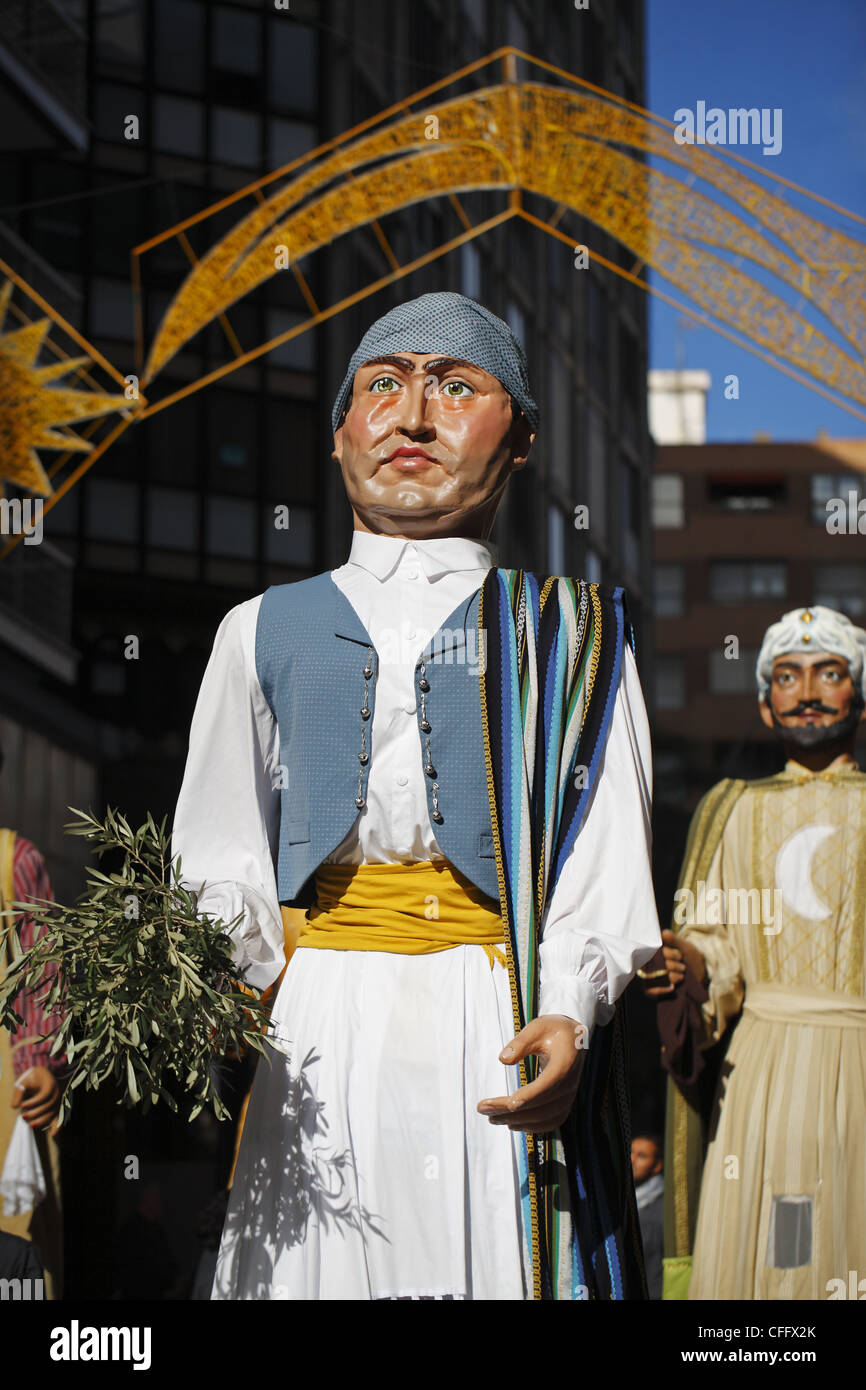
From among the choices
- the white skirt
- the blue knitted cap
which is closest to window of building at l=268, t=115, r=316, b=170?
the blue knitted cap

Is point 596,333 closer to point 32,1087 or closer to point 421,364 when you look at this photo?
point 421,364

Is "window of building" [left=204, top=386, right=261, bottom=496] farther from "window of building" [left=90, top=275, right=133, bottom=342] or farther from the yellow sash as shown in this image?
the yellow sash

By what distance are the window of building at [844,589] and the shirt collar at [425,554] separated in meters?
2.13

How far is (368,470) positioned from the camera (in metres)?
3.55

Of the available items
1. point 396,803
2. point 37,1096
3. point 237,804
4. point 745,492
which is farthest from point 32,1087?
point 745,492

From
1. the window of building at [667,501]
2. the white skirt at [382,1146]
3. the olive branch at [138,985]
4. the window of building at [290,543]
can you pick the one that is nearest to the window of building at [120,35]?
the window of building at [290,543]

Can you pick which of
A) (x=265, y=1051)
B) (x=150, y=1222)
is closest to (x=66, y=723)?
(x=150, y=1222)

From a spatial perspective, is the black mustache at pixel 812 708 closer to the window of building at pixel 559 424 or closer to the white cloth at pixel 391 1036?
the window of building at pixel 559 424

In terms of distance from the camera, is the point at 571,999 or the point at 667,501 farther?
the point at 667,501

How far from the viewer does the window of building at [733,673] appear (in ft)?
17.1

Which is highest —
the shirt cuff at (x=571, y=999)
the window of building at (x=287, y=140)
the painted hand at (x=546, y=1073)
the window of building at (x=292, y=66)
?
the window of building at (x=292, y=66)

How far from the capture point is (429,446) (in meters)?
3.52

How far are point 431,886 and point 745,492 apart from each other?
2.86 m

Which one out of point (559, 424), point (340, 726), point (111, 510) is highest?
point (559, 424)
